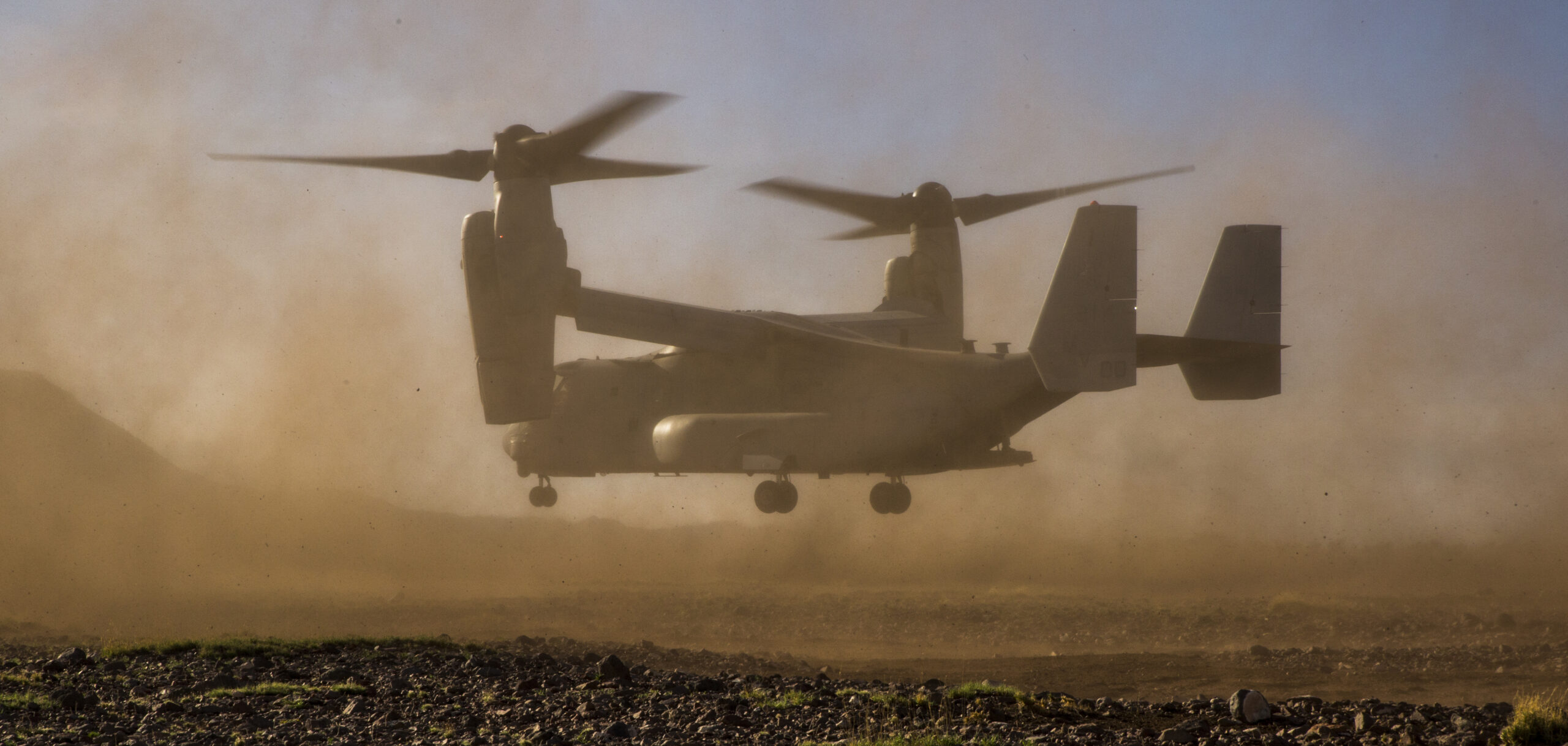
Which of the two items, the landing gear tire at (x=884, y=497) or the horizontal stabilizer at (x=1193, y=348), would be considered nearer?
the horizontal stabilizer at (x=1193, y=348)

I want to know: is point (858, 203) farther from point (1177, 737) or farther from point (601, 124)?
point (1177, 737)

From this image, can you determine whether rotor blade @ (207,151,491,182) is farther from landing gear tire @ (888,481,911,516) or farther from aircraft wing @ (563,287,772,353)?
landing gear tire @ (888,481,911,516)

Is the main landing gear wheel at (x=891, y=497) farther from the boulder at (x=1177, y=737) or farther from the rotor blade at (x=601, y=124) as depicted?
the boulder at (x=1177, y=737)

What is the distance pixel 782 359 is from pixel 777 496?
10.6 ft

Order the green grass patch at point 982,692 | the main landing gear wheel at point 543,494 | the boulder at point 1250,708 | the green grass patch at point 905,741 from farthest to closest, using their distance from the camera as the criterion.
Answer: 1. the main landing gear wheel at point 543,494
2. the green grass patch at point 982,692
3. the boulder at point 1250,708
4. the green grass patch at point 905,741

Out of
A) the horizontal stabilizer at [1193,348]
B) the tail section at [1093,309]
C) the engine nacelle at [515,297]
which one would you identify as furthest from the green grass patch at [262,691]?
the horizontal stabilizer at [1193,348]

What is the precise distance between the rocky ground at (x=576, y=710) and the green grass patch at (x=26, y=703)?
0.07 ft

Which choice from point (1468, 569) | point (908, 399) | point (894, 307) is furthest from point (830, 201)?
point (1468, 569)

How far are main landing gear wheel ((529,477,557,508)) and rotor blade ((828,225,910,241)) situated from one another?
10.5 meters

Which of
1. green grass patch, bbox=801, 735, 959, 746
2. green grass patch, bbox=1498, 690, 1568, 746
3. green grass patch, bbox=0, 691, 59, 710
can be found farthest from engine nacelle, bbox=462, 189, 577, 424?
green grass patch, bbox=1498, 690, 1568, 746

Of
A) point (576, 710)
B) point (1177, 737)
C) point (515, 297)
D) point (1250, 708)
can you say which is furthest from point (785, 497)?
point (1177, 737)

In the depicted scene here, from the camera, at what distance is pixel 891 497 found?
2905 centimetres

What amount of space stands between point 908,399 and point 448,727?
1566 centimetres

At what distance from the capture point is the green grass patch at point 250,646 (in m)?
17.9
